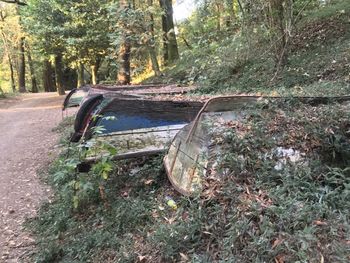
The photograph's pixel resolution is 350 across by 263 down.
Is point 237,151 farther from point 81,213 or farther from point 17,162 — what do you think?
point 17,162

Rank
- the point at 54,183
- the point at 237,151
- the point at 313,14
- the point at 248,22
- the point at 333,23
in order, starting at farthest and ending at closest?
→ the point at 313,14 < the point at 333,23 < the point at 248,22 < the point at 54,183 < the point at 237,151

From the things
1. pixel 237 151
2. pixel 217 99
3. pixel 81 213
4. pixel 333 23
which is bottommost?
pixel 81 213

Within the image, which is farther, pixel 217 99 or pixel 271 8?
pixel 271 8

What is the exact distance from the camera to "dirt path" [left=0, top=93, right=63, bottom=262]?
4938 mm

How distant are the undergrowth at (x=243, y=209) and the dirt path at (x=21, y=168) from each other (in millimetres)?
329

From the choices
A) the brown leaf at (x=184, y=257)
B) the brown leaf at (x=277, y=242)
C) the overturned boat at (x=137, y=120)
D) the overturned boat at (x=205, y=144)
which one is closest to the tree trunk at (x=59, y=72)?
the overturned boat at (x=137, y=120)

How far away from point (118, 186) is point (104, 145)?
72 cm

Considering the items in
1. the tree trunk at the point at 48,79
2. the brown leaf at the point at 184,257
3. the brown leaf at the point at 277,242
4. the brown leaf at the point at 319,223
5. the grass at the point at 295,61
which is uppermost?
the tree trunk at the point at 48,79

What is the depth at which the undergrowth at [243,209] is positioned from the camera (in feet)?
9.54

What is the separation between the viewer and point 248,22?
9.30 metres

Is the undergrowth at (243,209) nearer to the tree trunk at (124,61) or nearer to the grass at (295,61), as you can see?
the grass at (295,61)

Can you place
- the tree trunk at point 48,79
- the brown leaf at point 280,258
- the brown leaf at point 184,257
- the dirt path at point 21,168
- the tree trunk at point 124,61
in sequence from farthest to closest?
the tree trunk at point 48,79 < the tree trunk at point 124,61 < the dirt path at point 21,168 < the brown leaf at point 184,257 < the brown leaf at point 280,258

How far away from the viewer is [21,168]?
26.3ft

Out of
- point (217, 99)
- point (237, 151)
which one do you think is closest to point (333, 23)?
point (217, 99)
